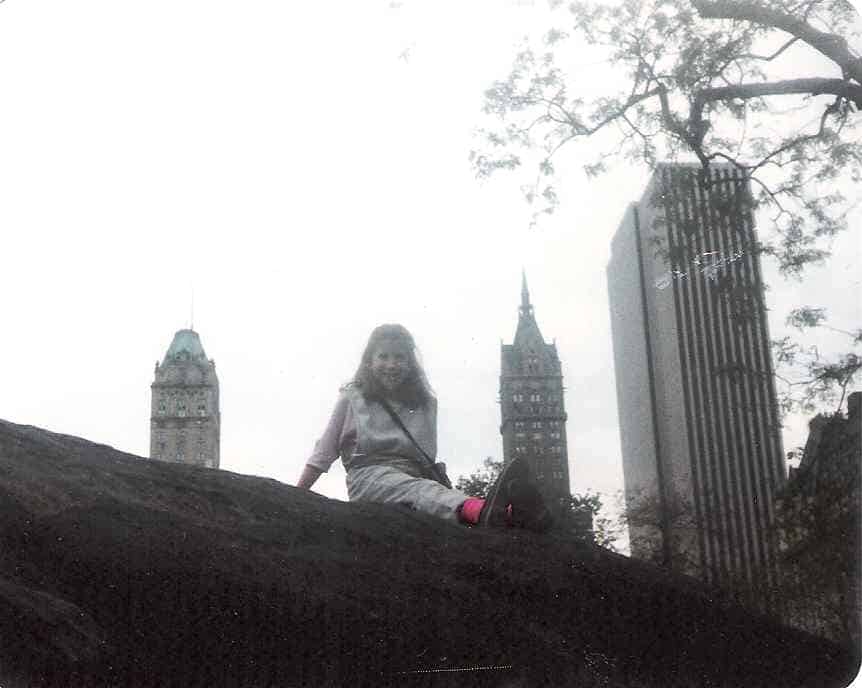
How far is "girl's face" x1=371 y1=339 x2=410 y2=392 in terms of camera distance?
211 centimetres

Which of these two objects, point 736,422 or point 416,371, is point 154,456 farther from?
point 736,422

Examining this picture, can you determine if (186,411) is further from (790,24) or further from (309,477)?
(790,24)

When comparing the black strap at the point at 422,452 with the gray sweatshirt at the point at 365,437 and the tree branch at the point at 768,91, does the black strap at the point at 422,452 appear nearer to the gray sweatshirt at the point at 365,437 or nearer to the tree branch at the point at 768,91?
the gray sweatshirt at the point at 365,437

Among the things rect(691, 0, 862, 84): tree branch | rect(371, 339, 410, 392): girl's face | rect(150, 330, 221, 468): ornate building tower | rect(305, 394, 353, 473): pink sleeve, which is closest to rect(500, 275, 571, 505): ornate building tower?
rect(371, 339, 410, 392): girl's face

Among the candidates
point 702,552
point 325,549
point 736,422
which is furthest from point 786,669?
point 325,549

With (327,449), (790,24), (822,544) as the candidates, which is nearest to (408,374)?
(327,449)

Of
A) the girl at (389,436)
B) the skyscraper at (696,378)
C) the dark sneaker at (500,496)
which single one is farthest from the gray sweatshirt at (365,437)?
the skyscraper at (696,378)

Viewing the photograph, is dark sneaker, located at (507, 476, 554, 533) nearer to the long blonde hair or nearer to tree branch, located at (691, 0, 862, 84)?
the long blonde hair

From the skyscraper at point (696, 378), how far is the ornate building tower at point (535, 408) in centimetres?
17

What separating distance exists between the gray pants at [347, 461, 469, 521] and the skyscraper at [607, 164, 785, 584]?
0.43m

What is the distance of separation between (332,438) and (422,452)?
0.71 ft

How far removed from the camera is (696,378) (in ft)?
7.26

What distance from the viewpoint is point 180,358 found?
2080 mm

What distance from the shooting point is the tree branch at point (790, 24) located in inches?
95.9
